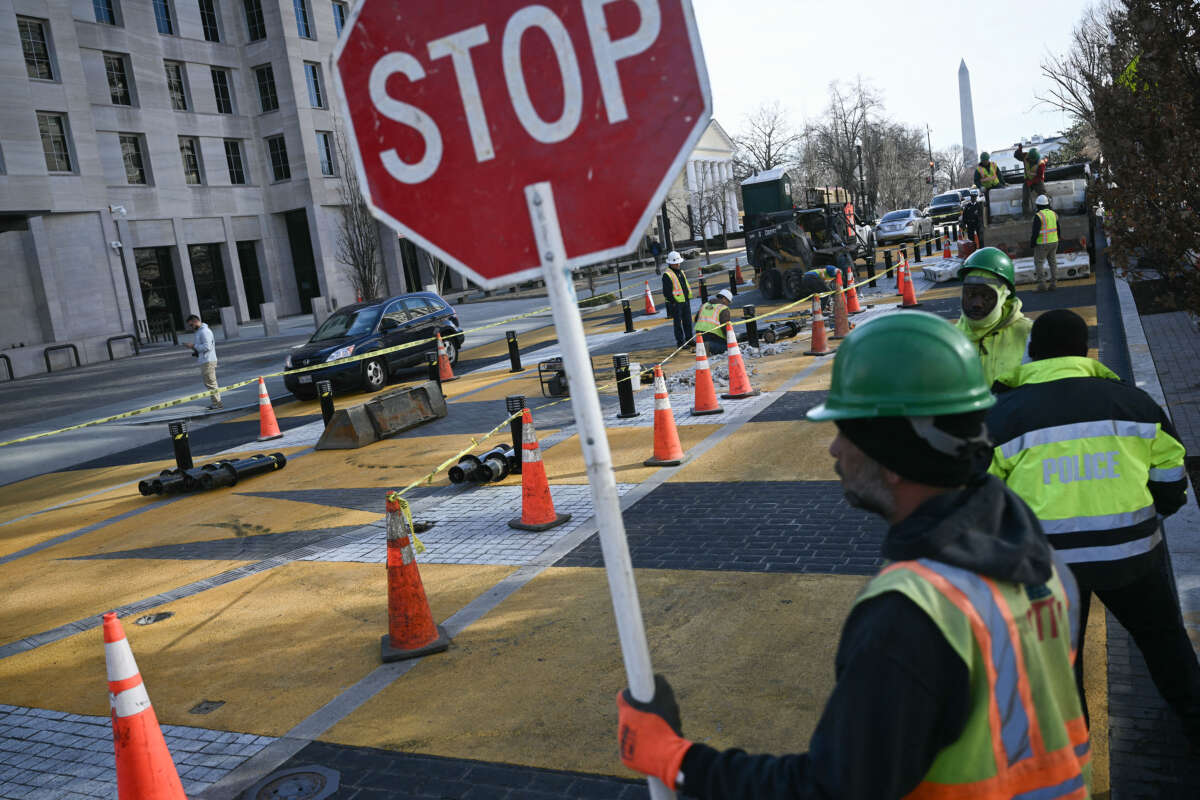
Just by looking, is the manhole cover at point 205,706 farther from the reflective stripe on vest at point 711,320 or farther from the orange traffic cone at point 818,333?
the orange traffic cone at point 818,333

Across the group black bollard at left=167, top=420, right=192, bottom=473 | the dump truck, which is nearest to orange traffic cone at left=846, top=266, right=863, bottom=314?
the dump truck

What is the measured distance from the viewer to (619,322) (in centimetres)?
2662

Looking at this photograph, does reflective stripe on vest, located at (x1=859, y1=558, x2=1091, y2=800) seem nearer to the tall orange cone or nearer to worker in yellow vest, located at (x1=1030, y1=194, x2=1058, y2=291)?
the tall orange cone

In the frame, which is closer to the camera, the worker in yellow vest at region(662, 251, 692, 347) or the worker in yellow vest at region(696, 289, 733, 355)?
the worker in yellow vest at region(696, 289, 733, 355)

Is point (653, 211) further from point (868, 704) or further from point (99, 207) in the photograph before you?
point (99, 207)

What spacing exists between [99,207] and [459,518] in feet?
109

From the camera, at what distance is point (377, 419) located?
13.3 meters

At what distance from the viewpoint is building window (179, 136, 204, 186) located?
42.5 metres

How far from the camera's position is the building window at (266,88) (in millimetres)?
45781

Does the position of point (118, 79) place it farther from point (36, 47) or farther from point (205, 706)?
point (205, 706)

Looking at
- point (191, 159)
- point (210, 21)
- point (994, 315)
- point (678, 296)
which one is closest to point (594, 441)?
point (994, 315)

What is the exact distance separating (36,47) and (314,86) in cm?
1447

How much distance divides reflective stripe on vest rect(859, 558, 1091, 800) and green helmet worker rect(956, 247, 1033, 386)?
387cm

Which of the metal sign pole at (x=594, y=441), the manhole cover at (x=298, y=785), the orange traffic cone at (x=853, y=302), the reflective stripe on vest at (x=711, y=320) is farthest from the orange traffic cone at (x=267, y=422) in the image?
the metal sign pole at (x=594, y=441)
